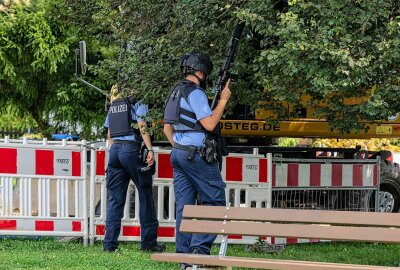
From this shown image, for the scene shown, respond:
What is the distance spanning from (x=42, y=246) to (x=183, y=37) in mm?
3121

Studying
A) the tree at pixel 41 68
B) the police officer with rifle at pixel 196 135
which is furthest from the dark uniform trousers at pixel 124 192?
the tree at pixel 41 68

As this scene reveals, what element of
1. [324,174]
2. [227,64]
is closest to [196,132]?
[227,64]

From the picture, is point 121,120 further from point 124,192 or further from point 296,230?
point 296,230

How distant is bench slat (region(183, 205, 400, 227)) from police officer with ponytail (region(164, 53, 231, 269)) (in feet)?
2.46

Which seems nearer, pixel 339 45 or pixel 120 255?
pixel 339 45

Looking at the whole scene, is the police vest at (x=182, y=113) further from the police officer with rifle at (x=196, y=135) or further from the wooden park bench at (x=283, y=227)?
the wooden park bench at (x=283, y=227)

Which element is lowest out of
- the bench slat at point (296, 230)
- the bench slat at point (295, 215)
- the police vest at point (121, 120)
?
the bench slat at point (296, 230)

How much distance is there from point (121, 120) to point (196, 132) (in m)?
1.82

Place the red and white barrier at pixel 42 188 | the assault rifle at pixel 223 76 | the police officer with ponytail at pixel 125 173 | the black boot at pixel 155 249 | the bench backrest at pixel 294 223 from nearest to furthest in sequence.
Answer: the bench backrest at pixel 294 223 → the assault rifle at pixel 223 76 → the police officer with ponytail at pixel 125 173 → the black boot at pixel 155 249 → the red and white barrier at pixel 42 188

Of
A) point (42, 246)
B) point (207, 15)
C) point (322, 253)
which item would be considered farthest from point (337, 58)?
point (42, 246)

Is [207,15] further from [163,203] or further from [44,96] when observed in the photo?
[44,96]

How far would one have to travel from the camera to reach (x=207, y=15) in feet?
24.6

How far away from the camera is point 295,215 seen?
20.0ft

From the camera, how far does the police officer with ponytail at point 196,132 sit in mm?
7102
